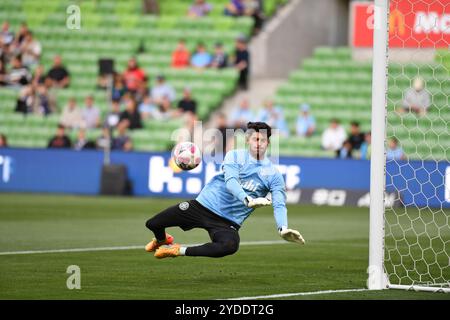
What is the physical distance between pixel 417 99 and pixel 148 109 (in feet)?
25.7

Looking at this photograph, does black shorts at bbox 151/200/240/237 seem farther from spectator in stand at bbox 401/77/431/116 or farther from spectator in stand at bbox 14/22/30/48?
spectator in stand at bbox 14/22/30/48

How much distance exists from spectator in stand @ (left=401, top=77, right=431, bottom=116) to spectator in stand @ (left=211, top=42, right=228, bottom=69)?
20.5 feet

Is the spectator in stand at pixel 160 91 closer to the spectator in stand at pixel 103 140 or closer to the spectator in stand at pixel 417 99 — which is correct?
the spectator in stand at pixel 103 140

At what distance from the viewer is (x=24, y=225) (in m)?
18.2

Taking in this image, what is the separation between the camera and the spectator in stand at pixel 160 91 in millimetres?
30172

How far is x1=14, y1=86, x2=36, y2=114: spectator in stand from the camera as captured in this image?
31188 millimetres

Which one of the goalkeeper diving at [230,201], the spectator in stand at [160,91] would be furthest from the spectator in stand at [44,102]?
the goalkeeper diving at [230,201]

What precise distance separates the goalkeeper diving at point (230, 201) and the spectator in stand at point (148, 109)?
59.3 feet
